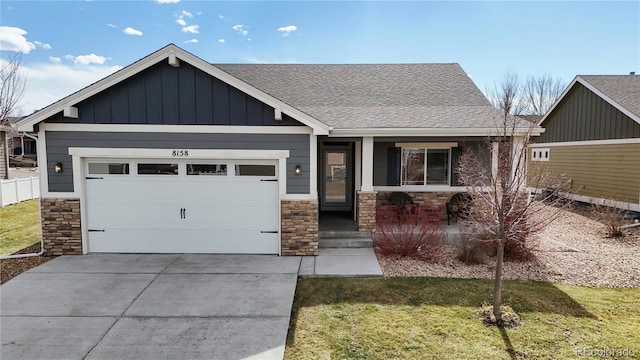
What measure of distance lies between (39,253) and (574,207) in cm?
1764

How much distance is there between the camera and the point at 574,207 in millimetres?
13867

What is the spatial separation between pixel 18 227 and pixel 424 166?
40.1 ft

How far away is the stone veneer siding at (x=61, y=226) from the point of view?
7.64 meters

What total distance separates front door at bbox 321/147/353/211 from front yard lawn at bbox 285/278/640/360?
16.7 ft

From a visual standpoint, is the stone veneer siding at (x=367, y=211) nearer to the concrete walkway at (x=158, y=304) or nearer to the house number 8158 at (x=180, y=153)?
the concrete walkway at (x=158, y=304)

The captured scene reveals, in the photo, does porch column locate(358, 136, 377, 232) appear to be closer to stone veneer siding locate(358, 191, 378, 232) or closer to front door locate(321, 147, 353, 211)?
stone veneer siding locate(358, 191, 378, 232)

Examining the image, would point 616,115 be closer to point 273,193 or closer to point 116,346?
point 273,193

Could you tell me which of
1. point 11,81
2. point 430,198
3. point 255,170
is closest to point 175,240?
point 255,170

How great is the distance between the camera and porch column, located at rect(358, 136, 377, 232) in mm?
8430

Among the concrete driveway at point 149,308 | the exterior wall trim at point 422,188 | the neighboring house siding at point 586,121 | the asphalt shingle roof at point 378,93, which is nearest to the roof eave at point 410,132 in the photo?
the asphalt shingle roof at point 378,93

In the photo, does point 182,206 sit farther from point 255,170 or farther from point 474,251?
point 474,251

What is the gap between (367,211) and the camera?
336 inches

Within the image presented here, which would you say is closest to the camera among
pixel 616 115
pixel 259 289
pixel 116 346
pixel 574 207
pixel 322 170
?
pixel 116 346

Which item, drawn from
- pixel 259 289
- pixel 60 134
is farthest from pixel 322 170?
pixel 60 134
